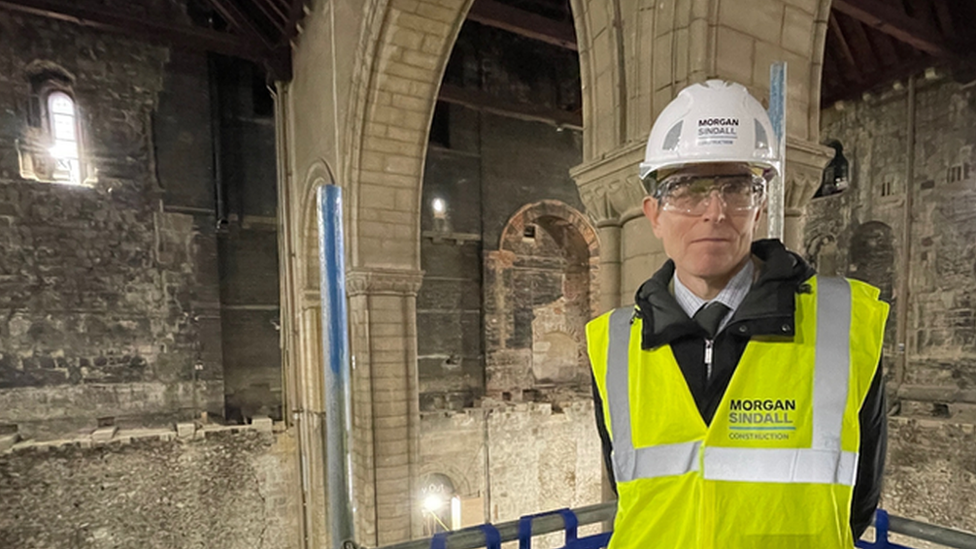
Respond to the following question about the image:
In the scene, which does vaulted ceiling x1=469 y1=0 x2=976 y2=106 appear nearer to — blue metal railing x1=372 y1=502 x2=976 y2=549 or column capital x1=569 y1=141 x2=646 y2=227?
column capital x1=569 y1=141 x2=646 y2=227

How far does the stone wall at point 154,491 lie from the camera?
6.66 meters

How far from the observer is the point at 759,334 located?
41.2 inches

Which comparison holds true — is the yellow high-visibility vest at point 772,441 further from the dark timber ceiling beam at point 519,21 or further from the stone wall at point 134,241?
the stone wall at point 134,241

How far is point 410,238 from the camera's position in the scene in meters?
5.51

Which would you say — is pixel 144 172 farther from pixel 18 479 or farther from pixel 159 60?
pixel 18 479

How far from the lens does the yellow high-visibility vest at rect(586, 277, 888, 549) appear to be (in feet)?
3.32

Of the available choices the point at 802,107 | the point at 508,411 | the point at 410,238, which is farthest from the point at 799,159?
the point at 508,411

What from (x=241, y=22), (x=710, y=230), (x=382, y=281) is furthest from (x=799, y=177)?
(x=241, y=22)

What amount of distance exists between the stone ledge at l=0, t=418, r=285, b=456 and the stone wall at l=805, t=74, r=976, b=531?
10.3 metres

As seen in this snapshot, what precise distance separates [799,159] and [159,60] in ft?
31.4

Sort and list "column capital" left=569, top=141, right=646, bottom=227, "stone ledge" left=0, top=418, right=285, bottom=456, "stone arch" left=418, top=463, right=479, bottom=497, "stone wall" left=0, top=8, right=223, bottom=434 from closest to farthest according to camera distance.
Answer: "column capital" left=569, top=141, right=646, bottom=227 → "stone ledge" left=0, top=418, right=285, bottom=456 → "stone wall" left=0, top=8, right=223, bottom=434 → "stone arch" left=418, top=463, right=479, bottom=497

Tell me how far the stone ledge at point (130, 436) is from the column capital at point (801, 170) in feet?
26.7

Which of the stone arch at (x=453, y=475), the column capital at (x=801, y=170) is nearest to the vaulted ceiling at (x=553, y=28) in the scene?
the column capital at (x=801, y=170)

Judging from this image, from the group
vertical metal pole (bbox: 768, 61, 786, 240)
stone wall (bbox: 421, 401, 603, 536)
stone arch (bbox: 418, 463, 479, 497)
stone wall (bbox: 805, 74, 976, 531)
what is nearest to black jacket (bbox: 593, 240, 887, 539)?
vertical metal pole (bbox: 768, 61, 786, 240)
